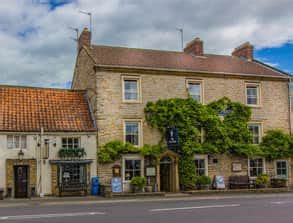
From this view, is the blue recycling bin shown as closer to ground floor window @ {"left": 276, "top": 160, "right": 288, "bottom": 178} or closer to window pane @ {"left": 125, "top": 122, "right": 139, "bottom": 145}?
window pane @ {"left": 125, "top": 122, "right": 139, "bottom": 145}

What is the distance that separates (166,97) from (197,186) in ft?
20.8

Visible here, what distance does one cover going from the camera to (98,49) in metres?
31.2

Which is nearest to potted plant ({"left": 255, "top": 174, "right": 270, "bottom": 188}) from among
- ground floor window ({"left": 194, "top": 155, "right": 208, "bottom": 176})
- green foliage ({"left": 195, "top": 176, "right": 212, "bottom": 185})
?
green foliage ({"left": 195, "top": 176, "right": 212, "bottom": 185})

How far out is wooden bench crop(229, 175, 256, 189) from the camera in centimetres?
2908

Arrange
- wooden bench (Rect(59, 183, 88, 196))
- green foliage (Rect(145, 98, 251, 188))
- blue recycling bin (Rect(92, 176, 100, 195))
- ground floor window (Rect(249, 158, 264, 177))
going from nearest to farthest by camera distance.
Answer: wooden bench (Rect(59, 183, 88, 196))
blue recycling bin (Rect(92, 176, 100, 195))
green foliage (Rect(145, 98, 251, 188))
ground floor window (Rect(249, 158, 264, 177))

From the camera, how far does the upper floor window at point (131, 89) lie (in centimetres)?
2841

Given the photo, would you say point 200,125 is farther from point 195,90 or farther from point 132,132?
point 132,132

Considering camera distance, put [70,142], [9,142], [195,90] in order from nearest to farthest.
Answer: [9,142], [70,142], [195,90]

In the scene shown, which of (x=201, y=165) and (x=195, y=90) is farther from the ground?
(x=195, y=90)

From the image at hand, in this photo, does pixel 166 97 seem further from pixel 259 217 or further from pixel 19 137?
pixel 259 217

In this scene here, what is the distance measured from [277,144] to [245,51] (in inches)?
362

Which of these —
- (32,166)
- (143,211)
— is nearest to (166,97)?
(32,166)

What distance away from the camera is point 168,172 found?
94.5ft

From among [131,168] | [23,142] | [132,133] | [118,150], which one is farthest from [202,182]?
[23,142]
